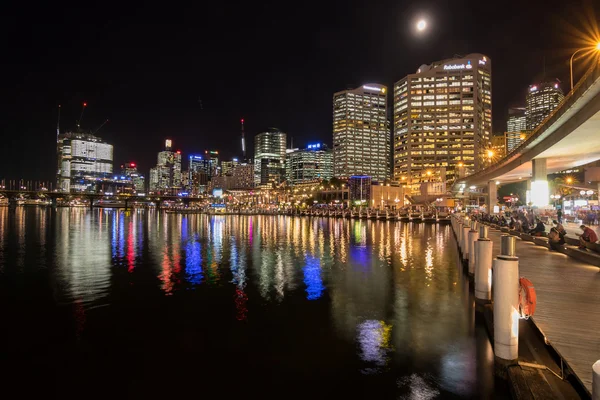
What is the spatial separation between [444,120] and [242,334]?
7576 inches

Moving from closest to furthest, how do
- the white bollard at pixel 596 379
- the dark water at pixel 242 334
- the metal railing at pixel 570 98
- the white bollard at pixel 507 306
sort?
the white bollard at pixel 596 379 → the white bollard at pixel 507 306 → the dark water at pixel 242 334 → the metal railing at pixel 570 98

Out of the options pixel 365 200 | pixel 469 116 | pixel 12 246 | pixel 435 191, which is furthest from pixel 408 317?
pixel 469 116

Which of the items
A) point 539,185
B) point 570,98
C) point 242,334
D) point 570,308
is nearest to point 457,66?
point 539,185

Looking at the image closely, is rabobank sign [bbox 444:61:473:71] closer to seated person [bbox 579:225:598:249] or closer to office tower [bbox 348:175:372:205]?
office tower [bbox 348:175:372:205]

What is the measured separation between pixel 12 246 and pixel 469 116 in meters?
187

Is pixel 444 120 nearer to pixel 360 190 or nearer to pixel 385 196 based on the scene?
pixel 360 190

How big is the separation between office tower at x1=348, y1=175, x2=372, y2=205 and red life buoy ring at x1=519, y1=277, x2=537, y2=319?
465ft

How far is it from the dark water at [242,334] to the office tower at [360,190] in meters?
134

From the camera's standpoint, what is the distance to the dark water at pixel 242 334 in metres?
7.16

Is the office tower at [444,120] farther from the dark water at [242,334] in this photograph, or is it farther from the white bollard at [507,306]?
the white bollard at [507,306]

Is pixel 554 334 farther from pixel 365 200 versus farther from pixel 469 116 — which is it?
pixel 469 116

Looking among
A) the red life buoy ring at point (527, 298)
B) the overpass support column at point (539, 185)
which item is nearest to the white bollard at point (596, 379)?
the red life buoy ring at point (527, 298)

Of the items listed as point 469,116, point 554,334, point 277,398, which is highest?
point 469,116

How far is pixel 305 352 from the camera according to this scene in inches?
338
